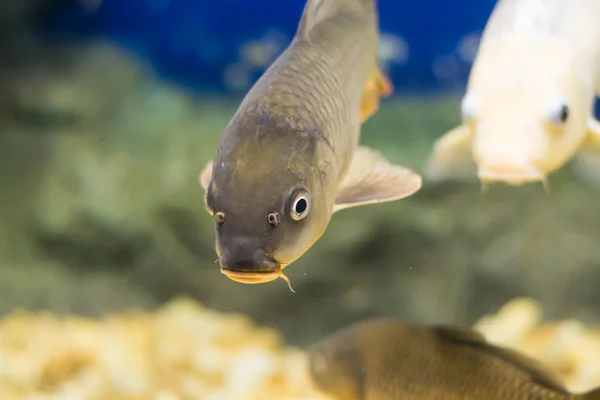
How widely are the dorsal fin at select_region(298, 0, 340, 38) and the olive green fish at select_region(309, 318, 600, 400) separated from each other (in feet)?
3.79

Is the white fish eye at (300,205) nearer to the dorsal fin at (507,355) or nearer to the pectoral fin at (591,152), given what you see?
the dorsal fin at (507,355)

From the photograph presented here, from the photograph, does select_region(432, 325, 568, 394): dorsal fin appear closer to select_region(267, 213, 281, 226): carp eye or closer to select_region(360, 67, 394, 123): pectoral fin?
select_region(360, 67, 394, 123): pectoral fin

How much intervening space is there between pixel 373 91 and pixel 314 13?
435 millimetres

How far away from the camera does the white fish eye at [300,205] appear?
4.00 ft

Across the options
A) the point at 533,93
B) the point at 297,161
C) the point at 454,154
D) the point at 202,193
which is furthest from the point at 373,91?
the point at 202,193

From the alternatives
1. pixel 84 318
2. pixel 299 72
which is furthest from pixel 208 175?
pixel 84 318

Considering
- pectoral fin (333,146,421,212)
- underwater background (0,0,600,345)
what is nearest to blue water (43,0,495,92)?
underwater background (0,0,600,345)

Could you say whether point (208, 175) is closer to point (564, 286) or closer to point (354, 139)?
point (354, 139)

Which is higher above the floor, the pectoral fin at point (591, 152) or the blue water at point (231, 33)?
the blue water at point (231, 33)

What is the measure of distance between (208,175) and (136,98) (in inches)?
119

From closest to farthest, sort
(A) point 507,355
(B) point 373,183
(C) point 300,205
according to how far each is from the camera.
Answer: (C) point 300,205 → (B) point 373,183 → (A) point 507,355

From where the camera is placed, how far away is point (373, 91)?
2.11 m

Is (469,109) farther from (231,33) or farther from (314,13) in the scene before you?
(231,33)

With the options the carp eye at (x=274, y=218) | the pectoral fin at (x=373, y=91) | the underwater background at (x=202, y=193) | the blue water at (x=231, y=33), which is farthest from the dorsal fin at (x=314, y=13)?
the blue water at (x=231, y=33)
